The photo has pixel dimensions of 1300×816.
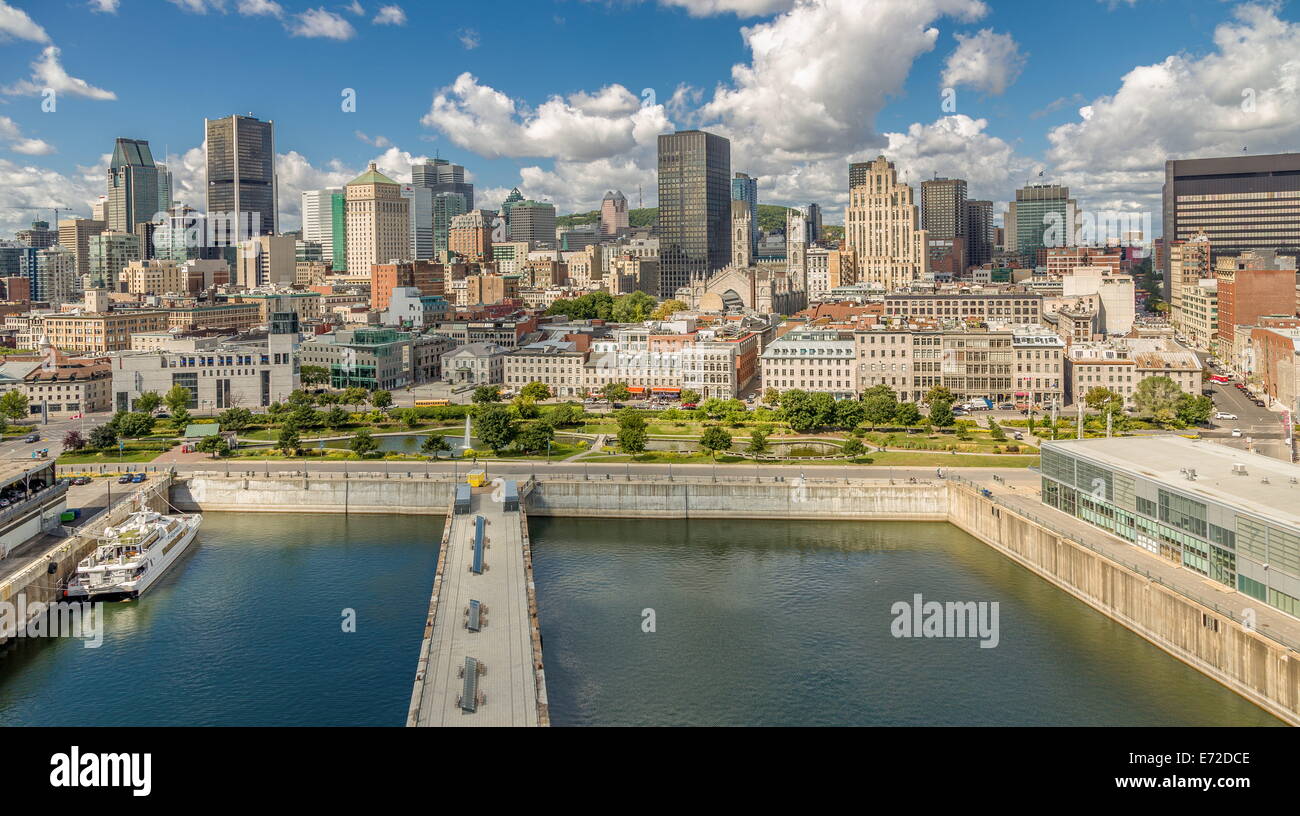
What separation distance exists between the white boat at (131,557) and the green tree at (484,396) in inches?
1293

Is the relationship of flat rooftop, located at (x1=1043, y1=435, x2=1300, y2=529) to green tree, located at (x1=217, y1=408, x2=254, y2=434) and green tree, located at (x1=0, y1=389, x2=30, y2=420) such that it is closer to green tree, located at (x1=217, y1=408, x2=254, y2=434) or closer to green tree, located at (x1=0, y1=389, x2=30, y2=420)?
green tree, located at (x1=217, y1=408, x2=254, y2=434)

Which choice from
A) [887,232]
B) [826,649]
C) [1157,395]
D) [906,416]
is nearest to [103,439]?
[826,649]

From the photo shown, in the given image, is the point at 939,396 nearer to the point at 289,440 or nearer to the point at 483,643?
the point at 289,440

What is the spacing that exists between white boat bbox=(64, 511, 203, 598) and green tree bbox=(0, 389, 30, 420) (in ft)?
112

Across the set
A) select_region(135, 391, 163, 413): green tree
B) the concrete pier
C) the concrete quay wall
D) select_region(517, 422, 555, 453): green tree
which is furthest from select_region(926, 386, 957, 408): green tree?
select_region(135, 391, 163, 413): green tree

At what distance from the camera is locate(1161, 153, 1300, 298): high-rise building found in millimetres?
157875

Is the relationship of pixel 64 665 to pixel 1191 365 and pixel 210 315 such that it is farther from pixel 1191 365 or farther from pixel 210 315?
pixel 210 315

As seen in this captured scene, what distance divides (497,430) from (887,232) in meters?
109

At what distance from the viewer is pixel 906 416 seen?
209 feet

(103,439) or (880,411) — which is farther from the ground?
(880,411)

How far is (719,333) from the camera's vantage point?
8944 centimetres

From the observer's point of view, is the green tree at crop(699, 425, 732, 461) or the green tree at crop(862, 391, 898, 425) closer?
the green tree at crop(699, 425, 732, 461)

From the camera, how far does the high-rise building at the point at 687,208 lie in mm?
187375

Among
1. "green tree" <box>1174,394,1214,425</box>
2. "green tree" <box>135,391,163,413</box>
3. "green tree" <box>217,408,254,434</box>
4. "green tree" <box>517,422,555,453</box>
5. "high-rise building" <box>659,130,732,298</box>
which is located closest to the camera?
"green tree" <box>517,422,555,453</box>
